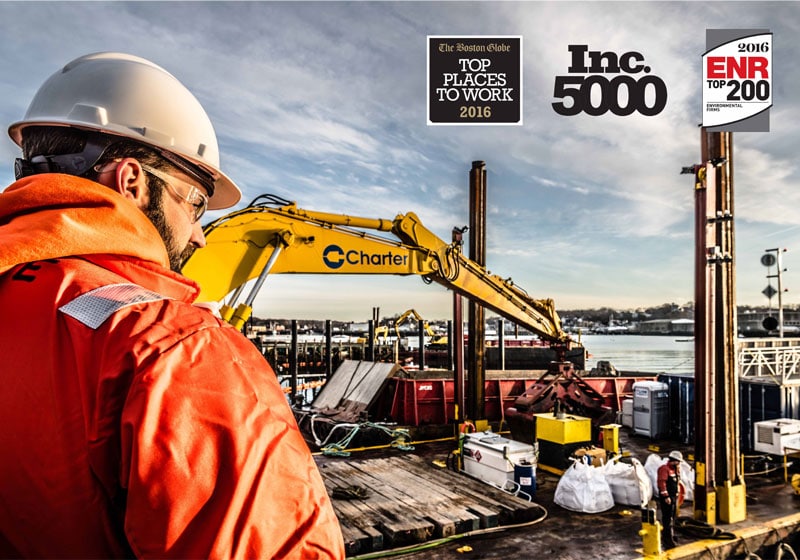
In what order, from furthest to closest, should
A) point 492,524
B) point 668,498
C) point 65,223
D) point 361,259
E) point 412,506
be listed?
point 361,259 < point 412,506 < point 492,524 < point 668,498 < point 65,223

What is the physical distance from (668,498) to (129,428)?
326 inches

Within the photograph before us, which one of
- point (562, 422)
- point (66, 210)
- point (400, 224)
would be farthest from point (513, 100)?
point (66, 210)

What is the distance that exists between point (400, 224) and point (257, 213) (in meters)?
3.61

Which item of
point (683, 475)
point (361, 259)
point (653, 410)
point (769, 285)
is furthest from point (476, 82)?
point (769, 285)

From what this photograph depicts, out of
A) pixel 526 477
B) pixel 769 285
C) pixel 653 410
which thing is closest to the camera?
pixel 526 477

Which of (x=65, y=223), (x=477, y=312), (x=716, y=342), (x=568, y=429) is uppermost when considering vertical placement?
(x=65, y=223)

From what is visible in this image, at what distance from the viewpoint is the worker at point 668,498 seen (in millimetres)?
7366

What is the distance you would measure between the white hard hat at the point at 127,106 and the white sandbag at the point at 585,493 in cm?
868

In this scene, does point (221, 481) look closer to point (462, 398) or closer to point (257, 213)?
point (257, 213)

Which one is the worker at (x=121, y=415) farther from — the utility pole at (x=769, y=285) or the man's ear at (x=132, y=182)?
the utility pole at (x=769, y=285)

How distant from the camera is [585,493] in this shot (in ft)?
28.6

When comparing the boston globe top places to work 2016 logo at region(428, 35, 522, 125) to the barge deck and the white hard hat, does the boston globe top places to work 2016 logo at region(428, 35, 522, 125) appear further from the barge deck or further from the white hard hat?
the white hard hat

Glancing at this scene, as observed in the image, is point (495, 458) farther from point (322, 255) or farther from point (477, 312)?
point (477, 312)

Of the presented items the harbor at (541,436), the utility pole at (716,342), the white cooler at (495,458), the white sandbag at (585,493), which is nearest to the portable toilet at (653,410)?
the harbor at (541,436)
